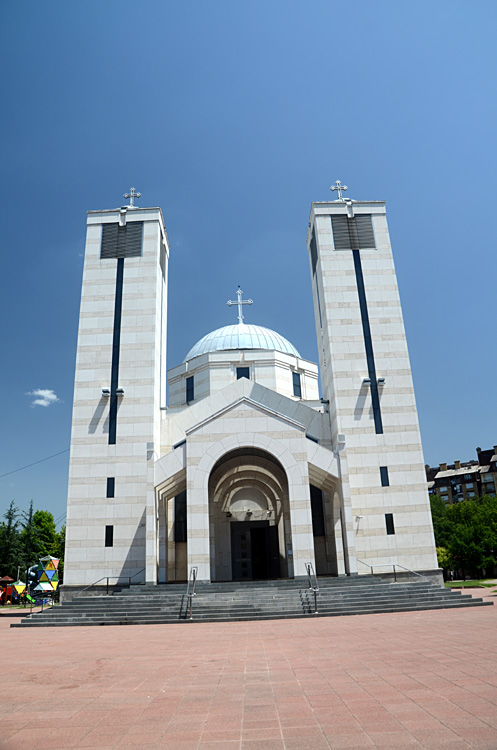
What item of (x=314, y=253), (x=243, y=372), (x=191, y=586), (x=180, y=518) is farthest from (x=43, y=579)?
(x=314, y=253)

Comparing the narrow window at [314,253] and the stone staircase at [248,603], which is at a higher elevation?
the narrow window at [314,253]

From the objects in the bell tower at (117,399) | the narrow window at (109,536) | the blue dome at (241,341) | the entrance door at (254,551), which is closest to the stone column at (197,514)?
the bell tower at (117,399)

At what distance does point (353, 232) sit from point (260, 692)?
29.4 m

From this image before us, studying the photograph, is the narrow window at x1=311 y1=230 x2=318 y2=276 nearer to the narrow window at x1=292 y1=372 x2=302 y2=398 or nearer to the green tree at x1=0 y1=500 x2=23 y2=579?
the narrow window at x1=292 y1=372 x2=302 y2=398

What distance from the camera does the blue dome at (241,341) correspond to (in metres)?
40.0

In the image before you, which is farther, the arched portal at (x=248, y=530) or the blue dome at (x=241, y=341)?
the blue dome at (x=241, y=341)

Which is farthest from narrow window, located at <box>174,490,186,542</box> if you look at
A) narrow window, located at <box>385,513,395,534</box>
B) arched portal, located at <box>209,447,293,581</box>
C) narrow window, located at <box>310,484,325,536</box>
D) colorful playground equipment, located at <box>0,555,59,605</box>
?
narrow window, located at <box>385,513,395,534</box>

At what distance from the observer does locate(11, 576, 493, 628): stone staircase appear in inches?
754

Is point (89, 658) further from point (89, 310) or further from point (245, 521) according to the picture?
point (89, 310)

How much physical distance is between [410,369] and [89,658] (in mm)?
23612

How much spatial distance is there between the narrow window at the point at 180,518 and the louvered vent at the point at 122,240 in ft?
48.8

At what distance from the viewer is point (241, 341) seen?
40062mm

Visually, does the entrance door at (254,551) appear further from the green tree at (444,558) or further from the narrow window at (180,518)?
the green tree at (444,558)

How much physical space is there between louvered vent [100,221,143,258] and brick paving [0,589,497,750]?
78.5 ft
